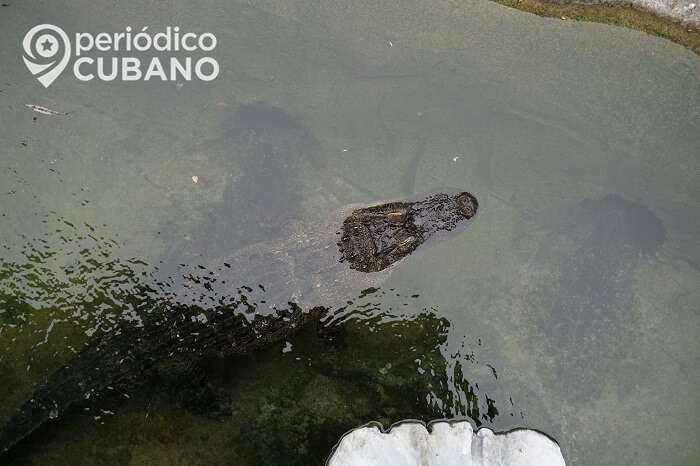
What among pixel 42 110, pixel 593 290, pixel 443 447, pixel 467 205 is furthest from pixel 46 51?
pixel 593 290

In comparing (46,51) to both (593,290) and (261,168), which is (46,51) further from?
(593,290)

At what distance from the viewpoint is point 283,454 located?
437 cm

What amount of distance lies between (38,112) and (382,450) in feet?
14.2

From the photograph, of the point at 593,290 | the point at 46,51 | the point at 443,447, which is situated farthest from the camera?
the point at 46,51

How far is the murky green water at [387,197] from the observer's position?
438cm

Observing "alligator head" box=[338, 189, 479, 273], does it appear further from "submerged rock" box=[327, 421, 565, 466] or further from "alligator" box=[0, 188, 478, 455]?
"submerged rock" box=[327, 421, 565, 466]

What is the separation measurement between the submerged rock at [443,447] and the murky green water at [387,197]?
139 mm

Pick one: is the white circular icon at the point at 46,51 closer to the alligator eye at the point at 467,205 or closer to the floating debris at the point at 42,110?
the floating debris at the point at 42,110

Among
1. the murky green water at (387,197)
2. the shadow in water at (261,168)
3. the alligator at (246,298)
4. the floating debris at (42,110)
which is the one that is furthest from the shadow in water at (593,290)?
the floating debris at (42,110)

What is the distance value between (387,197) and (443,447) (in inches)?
88.2

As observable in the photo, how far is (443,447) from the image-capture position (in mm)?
4207

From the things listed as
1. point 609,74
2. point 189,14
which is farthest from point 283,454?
point 609,74

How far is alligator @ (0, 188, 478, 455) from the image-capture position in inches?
171

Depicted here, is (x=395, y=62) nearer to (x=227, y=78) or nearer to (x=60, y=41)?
(x=227, y=78)
